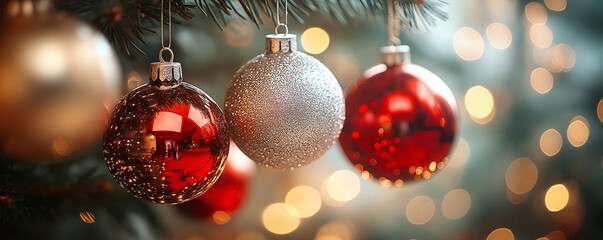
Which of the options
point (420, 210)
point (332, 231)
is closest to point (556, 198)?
point (420, 210)

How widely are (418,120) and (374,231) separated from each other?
0.80 m

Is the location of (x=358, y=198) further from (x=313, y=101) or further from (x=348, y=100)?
(x=313, y=101)

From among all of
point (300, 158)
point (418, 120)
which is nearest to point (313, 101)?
point (300, 158)

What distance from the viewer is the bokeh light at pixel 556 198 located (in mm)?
1308

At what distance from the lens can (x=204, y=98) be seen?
413 millimetres

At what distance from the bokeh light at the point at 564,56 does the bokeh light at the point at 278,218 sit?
707mm

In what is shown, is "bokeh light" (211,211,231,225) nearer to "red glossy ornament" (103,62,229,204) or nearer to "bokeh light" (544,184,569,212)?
"red glossy ornament" (103,62,229,204)

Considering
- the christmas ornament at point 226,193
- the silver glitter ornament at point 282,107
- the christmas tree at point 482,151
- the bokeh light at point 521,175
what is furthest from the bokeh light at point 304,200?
the silver glitter ornament at point 282,107

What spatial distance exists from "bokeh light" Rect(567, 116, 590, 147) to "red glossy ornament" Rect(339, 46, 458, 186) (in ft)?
2.83

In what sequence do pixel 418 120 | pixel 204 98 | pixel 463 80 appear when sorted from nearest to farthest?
1. pixel 204 98
2. pixel 418 120
3. pixel 463 80

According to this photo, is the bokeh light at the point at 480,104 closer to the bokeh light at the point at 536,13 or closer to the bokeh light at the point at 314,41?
the bokeh light at the point at 536,13

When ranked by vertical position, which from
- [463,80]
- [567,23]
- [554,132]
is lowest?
[554,132]

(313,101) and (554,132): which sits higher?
(313,101)

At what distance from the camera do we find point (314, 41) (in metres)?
1.15
